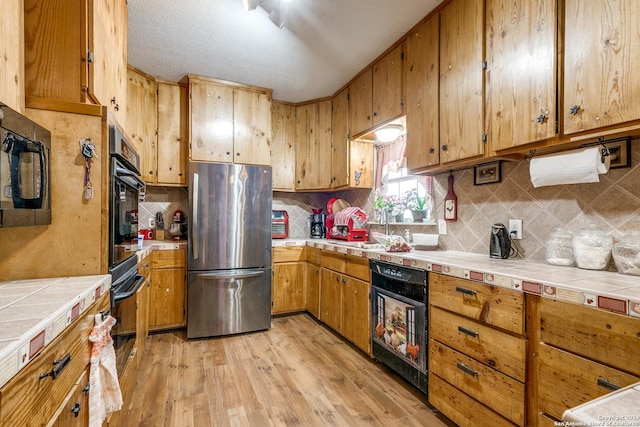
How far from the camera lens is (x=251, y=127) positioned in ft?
10.4

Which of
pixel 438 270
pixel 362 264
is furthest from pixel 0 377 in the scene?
pixel 362 264

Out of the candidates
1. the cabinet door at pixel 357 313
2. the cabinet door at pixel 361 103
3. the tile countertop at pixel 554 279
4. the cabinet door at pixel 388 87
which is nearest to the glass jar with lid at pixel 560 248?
the tile countertop at pixel 554 279

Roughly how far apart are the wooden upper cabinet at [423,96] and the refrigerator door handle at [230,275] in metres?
1.76

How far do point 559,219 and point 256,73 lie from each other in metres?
2.70

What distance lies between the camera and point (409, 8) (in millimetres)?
1991

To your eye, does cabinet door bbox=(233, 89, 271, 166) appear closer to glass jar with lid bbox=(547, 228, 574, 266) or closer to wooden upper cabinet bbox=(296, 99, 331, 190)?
wooden upper cabinet bbox=(296, 99, 331, 190)

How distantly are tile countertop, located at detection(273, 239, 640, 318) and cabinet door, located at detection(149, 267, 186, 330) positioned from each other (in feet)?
7.14

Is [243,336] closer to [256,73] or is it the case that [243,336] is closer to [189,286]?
[189,286]

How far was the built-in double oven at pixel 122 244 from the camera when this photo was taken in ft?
4.25

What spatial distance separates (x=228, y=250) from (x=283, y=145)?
58.7 inches

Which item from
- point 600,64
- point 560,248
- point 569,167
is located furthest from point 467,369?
point 600,64

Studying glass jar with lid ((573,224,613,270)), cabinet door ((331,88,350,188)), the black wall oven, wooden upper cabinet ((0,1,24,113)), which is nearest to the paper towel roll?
glass jar with lid ((573,224,613,270))

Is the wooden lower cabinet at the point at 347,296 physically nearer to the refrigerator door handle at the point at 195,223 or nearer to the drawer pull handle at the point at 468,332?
the drawer pull handle at the point at 468,332

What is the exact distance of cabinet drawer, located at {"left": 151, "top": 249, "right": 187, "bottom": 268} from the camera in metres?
2.78
